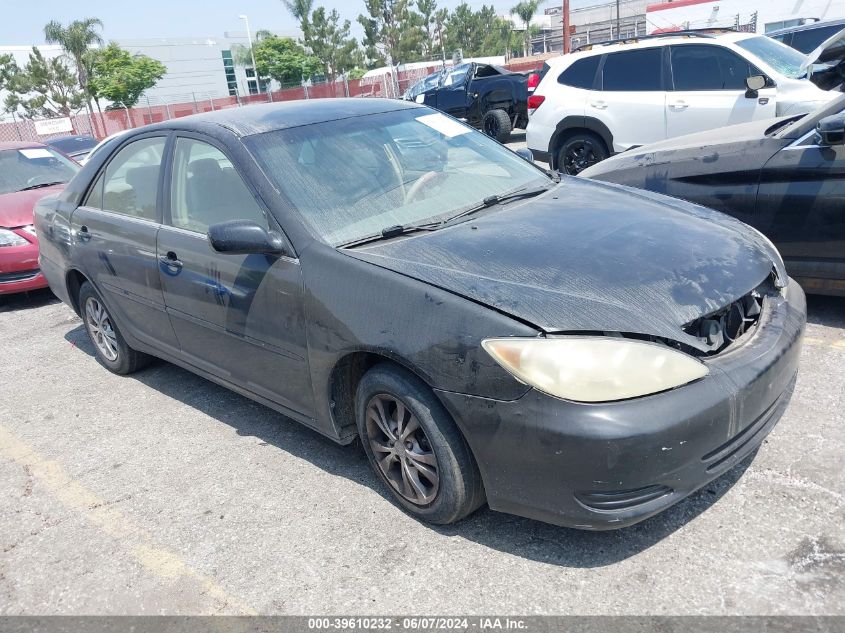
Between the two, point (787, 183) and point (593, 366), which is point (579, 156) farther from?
point (593, 366)

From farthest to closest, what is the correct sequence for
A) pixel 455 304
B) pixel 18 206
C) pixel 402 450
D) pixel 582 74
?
1. pixel 582 74
2. pixel 18 206
3. pixel 402 450
4. pixel 455 304

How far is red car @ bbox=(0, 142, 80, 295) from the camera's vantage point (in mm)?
7086

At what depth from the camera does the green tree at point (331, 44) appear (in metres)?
60.7

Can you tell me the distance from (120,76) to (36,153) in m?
50.5

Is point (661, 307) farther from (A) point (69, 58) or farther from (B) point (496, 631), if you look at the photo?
(A) point (69, 58)

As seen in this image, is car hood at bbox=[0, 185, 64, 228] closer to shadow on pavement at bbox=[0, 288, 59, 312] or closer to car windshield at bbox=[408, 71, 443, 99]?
shadow on pavement at bbox=[0, 288, 59, 312]

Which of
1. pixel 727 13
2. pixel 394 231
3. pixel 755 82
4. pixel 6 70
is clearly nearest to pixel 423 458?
pixel 394 231

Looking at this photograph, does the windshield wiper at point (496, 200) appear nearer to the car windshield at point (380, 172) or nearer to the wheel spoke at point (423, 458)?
the car windshield at point (380, 172)

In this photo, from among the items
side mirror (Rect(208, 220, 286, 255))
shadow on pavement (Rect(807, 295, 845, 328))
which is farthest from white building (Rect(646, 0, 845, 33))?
side mirror (Rect(208, 220, 286, 255))

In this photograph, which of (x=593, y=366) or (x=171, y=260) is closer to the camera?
(x=593, y=366)

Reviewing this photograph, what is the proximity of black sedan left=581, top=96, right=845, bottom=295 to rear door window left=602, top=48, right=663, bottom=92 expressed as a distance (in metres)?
3.53

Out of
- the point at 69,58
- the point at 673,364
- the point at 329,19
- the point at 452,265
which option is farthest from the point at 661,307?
the point at 329,19

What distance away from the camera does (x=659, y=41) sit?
27.4ft

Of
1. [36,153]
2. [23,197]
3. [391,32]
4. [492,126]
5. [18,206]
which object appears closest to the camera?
[18,206]
